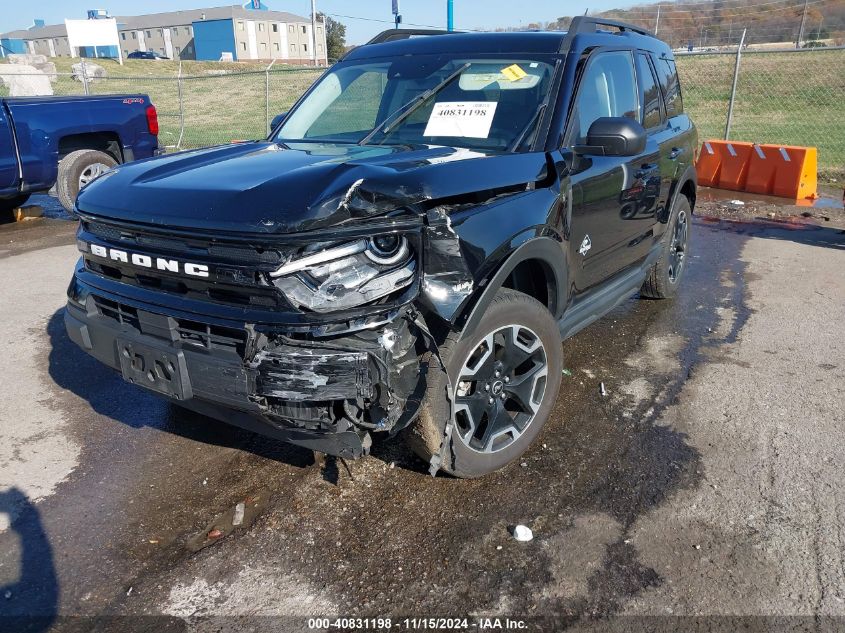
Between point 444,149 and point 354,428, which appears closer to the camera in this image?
point 354,428

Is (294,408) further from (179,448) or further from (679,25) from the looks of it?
(679,25)

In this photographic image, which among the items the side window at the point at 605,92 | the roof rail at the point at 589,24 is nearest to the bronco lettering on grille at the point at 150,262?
the side window at the point at 605,92

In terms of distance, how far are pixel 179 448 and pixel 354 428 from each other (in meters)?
1.57

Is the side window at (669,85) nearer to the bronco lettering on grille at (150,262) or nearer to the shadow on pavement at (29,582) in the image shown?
the bronco lettering on grille at (150,262)

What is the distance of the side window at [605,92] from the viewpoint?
149 inches

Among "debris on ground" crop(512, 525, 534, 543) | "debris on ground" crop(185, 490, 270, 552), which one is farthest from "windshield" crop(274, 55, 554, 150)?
"debris on ground" crop(185, 490, 270, 552)

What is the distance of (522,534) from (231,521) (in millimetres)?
1283

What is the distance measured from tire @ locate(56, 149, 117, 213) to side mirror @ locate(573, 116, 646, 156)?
272 inches

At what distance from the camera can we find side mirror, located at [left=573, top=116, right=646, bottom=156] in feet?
11.4

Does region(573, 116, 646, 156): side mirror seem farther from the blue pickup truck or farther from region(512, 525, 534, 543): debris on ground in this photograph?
the blue pickup truck

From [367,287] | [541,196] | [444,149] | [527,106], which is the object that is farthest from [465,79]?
[367,287]

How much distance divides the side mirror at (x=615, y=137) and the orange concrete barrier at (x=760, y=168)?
747 centimetres

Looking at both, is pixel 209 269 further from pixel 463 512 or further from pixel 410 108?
pixel 410 108

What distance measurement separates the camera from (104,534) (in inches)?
117
